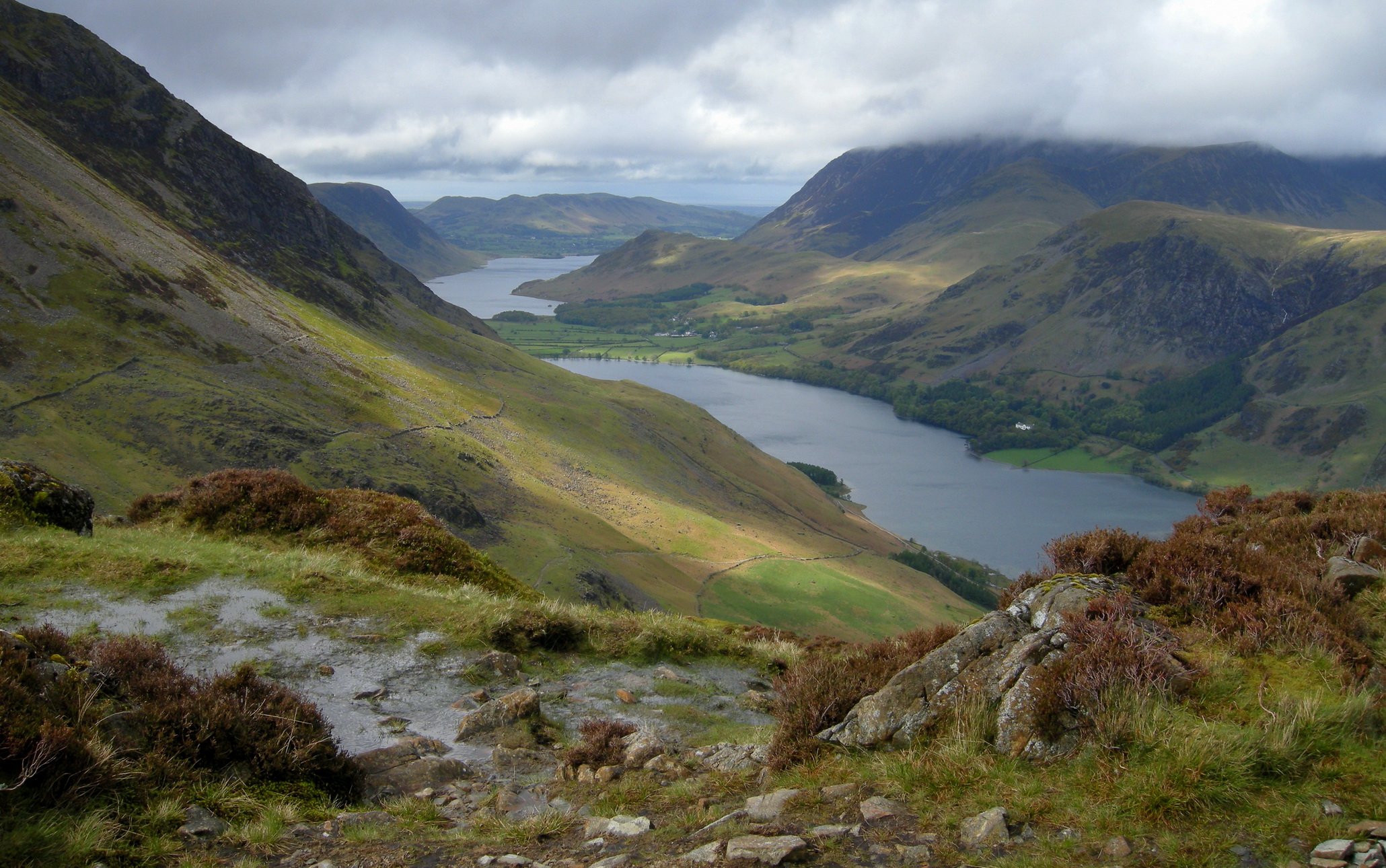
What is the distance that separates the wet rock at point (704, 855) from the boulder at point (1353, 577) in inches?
332

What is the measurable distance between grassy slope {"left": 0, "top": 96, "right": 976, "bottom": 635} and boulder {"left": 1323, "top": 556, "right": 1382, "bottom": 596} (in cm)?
4087

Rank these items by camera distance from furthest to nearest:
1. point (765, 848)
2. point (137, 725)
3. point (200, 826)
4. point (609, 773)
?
point (609, 773) < point (137, 725) < point (200, 826) < point (765, 848)

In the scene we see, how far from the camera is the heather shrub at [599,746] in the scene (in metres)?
9.38

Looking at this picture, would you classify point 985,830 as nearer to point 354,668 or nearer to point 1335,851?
point 1335,851

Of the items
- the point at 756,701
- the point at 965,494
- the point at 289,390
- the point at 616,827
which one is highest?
the point at 289,390

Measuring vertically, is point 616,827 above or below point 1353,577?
below

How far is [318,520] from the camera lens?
17.8 meters

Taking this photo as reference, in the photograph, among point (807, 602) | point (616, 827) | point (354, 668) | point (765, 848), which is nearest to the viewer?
point (765, 848)

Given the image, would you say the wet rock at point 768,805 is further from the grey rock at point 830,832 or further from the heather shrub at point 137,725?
the heather shrub at point 137,725

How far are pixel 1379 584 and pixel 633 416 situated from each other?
106764mm

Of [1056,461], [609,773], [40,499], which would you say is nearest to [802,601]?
[40,499]

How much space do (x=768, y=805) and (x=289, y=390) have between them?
242 feet

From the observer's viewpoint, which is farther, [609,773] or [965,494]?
[965,494]

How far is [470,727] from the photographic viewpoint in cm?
1018
